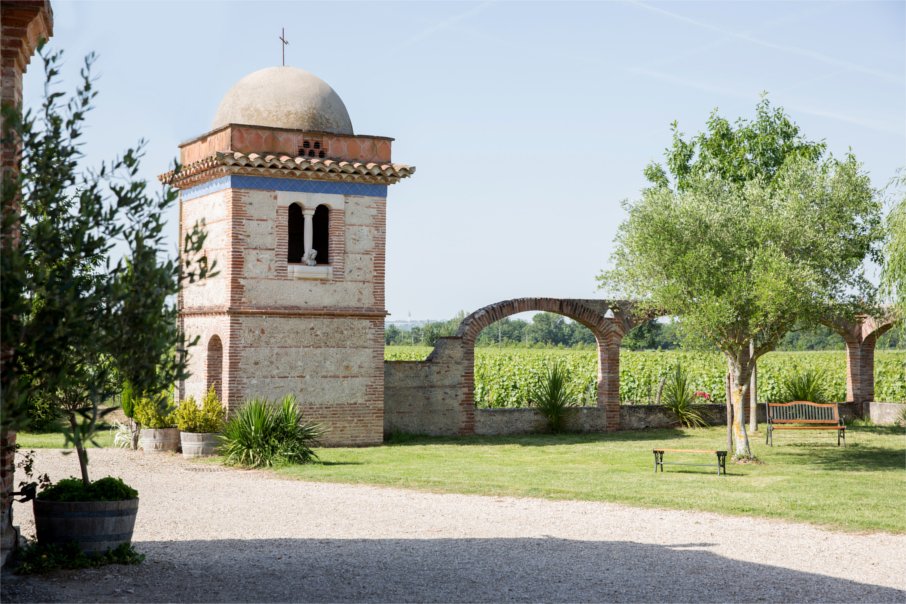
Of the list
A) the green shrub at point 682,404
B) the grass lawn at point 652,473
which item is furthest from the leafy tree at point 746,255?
the green shrub at point 682,404

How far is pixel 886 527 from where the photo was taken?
1215 cm

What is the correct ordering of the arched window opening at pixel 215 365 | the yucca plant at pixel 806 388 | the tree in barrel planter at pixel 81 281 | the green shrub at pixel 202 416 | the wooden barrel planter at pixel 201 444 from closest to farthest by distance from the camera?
the tree in barrel planter at pixel 81 281, the wooden barrel planter at pixel 201 444, the green shrub at pixel 202 416, the arched window opening at pixel 215 365, the yucca plant at pixel 806 388

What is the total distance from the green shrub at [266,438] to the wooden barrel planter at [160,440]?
7.29 ft

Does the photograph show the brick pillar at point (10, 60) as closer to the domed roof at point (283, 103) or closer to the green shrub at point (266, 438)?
the green shrub at point (266, 438)

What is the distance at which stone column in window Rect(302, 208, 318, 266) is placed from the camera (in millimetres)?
21031

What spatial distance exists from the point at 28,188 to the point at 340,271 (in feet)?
44.9

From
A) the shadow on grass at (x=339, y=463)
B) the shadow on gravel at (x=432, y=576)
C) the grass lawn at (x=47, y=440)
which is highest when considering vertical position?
the grass lawn at (x=47, y=440)

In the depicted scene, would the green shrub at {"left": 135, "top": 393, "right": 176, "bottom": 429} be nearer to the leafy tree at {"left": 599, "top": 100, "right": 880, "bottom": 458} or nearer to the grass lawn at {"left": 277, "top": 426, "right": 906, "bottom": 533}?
the grass lawn at {"left": 277, "top": 426, "right": 906, "bottom": 533}

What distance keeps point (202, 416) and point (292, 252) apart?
4061 mm

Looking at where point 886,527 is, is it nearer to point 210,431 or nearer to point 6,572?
point 6,572

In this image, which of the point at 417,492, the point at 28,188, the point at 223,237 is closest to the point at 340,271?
the point at 223,237

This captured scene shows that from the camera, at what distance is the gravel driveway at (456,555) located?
877 centimetres

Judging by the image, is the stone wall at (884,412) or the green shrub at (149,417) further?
the stone wall at (884,412)

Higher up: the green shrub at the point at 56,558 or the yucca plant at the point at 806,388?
the yucca plant at the point at 806,388
